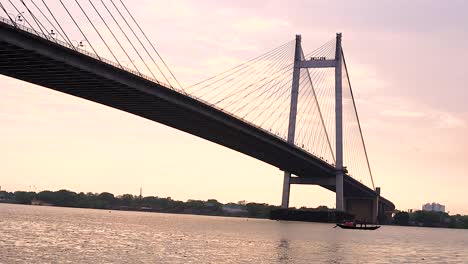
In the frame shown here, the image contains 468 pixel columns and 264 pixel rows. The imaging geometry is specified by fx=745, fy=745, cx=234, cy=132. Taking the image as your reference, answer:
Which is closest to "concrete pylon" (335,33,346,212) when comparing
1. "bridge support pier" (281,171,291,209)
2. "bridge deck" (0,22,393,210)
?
"bridge deck" (0,22,393,210)

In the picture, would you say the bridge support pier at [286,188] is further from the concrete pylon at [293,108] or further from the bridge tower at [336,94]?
the bridge tower at [336,94]

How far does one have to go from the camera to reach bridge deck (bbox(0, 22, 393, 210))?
49.7m

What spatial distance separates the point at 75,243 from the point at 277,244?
16.2 meters

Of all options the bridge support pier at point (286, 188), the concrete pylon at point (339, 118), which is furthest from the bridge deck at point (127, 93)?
the bridge support pier at point (286, 188)

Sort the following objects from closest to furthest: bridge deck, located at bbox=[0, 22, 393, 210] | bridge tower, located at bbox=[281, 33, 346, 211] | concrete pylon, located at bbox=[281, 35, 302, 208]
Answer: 1. bridge deck, located at bbox=[0, 22, 393, 210]
2. concrete pylon, located at bbox=[281, 35, 302, 208]
3. bridge tower, located at bbox=[281, 33, 346, 211]

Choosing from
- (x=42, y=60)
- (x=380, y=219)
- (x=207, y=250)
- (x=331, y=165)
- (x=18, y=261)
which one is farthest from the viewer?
(x=380, y=219)

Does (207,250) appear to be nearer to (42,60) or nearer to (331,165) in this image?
(42,60)

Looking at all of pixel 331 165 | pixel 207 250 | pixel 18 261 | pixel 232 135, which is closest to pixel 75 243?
pixel 207 250

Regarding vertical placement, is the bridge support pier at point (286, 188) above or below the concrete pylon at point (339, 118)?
below

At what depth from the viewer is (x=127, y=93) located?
63.2 metres

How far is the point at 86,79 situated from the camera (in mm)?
57562

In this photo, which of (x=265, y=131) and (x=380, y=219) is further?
(x=380, y=219)

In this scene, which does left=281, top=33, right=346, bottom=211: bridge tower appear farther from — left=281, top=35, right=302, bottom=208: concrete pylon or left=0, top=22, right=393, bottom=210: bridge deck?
left=0, top=22, right=393, bottom=210: bridge deck

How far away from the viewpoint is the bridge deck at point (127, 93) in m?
49.7
